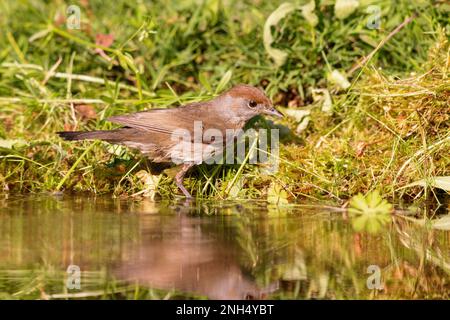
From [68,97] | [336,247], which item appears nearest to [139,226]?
[336,247]

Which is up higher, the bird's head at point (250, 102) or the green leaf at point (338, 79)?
the green leaf at point (338, 79)

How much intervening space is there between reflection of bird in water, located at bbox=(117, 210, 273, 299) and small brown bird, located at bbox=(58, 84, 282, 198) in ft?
5.06

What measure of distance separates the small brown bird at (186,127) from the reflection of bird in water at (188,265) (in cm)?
154

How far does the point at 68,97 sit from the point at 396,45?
3.21 metres

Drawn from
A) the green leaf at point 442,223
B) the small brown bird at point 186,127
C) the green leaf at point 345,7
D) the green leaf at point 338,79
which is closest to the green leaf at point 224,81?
the small brown bird at point 186,127

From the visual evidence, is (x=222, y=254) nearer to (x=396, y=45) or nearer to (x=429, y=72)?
(x=429, y=72)

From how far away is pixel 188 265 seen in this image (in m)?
4.51

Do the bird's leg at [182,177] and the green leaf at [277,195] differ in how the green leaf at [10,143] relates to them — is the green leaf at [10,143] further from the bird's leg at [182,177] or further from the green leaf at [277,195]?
the green leaf at [277,195]

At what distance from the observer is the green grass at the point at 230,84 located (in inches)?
263

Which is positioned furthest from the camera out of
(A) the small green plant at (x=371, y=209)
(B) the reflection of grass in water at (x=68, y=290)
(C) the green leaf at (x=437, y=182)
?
(C) the green leaf at (x=437, y=182)

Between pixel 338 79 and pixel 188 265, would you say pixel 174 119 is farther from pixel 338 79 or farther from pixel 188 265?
pixel 188 265

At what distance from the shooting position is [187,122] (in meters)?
7.02

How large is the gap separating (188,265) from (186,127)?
2.61 meters

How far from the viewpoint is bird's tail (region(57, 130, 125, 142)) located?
6.50m
